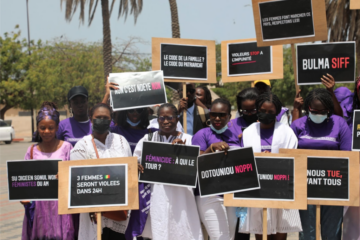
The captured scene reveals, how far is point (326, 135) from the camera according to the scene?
14.6ft

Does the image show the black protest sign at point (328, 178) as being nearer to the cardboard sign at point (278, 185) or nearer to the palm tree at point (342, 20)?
the cardboard sign at point (278, 185)

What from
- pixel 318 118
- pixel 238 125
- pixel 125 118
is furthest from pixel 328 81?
pixel 125 118

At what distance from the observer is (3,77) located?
109ft

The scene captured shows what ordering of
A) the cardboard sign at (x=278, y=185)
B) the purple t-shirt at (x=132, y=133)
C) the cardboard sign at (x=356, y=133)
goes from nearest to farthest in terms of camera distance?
1. the cardboard sign at (x=278, y=185)
2. the cardboard sign at (x=356, y=133)
3. the purple t-shirt at (x=132, y=133)

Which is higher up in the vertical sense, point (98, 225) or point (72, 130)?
point (72, 130)

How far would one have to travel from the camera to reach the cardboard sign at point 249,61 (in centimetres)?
632

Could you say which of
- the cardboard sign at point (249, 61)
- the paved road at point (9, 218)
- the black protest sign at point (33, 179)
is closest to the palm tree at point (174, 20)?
the paved road at point (9, 218)

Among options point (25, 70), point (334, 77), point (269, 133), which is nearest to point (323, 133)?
point (269, 133)

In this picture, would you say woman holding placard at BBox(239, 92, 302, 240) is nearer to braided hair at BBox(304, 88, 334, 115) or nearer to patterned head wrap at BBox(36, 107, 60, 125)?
braided hair at BBox(304, 88, 334, 115)

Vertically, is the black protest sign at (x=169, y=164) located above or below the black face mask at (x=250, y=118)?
below

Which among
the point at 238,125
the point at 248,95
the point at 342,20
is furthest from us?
the point at 342,20

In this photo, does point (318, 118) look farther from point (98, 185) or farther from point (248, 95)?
point (98, 185)

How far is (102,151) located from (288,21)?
288cm

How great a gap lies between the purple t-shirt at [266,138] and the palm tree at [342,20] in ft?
44.9
